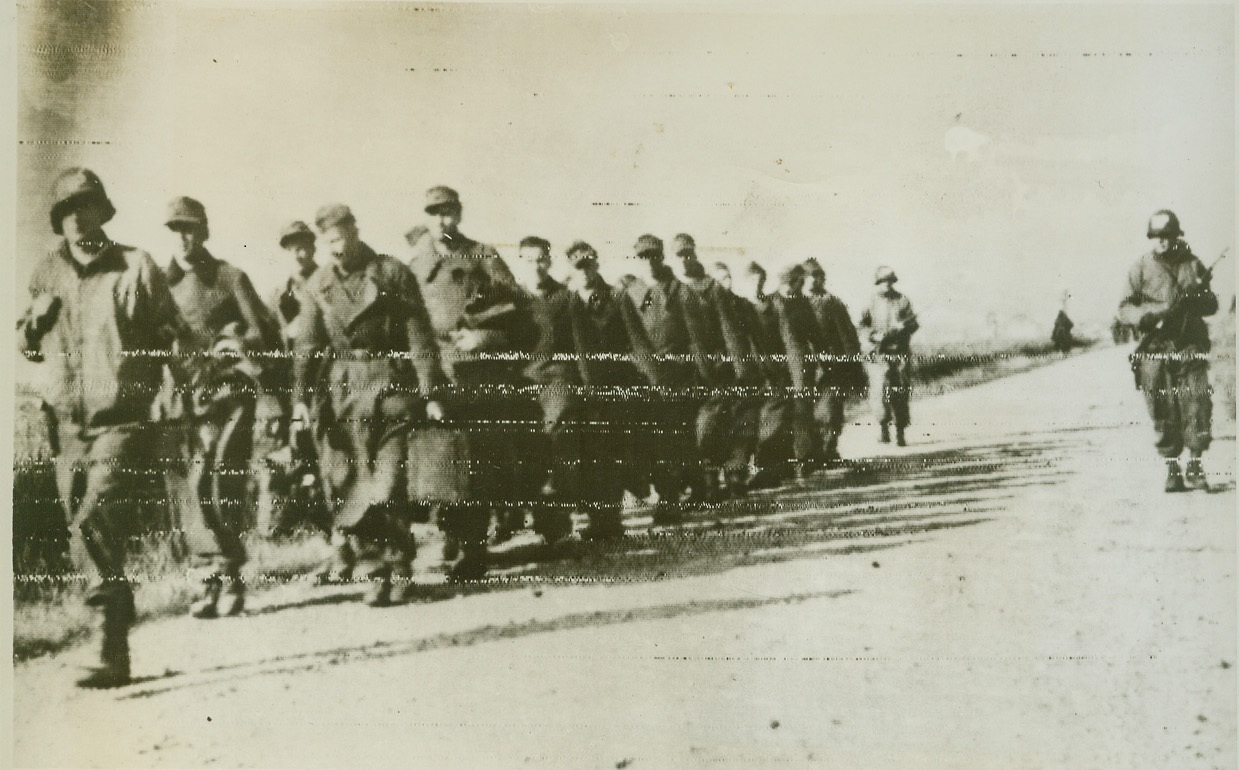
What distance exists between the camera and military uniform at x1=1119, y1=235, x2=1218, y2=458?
210 centimetres

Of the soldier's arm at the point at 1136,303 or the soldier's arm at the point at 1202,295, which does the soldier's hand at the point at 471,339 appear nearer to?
the soldier's arm at the point at 1136,303

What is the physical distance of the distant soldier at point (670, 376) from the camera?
2.07 metres

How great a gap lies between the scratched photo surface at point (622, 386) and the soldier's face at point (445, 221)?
1 centimetres

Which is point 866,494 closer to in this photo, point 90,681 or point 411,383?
point 411,383

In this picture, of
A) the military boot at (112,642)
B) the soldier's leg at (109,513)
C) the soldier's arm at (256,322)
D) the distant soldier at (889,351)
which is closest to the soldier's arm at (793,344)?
the distant soldier at (889,351)

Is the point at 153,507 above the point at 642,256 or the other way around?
the other way around

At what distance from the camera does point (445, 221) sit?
2.08 metres

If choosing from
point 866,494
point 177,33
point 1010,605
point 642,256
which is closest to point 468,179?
point 642,256

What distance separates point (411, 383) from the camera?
2070mm

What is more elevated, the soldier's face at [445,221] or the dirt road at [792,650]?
the soldier's face at [445,221]

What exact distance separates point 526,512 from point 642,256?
28.6 inches

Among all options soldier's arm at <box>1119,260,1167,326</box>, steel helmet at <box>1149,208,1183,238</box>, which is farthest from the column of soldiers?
steel helmet at <box>1149,208,1183,238</box>

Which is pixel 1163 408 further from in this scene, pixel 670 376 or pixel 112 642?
pixel 112 642

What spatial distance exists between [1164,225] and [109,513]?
283cm
